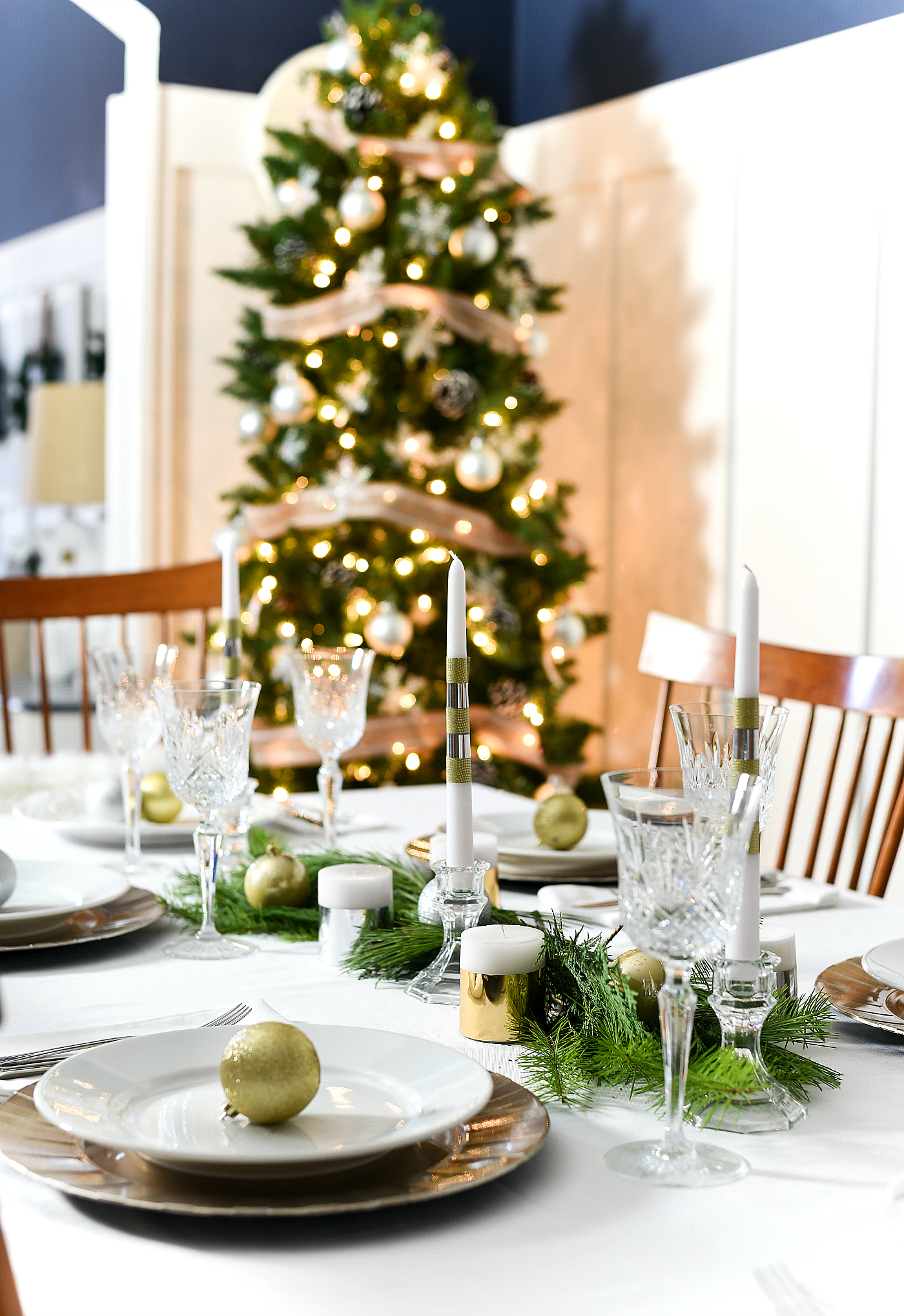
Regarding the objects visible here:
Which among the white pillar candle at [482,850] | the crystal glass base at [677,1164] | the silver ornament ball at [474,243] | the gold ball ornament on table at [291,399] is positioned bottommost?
the crystal glass base at [677,1164]

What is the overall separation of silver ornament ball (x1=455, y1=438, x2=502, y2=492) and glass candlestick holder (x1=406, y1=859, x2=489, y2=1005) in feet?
8.24

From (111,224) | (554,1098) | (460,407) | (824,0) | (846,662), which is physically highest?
(824,0)

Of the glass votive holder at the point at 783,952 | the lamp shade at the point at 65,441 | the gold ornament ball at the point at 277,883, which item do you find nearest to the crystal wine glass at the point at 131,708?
the gold ornament ball at the point at 277,883

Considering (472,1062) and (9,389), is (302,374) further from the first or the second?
(472,1062)

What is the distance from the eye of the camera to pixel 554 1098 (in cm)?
78

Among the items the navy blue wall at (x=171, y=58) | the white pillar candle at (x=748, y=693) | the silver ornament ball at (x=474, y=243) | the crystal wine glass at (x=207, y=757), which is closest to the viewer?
the white pillar candle at (x=748, y=693)

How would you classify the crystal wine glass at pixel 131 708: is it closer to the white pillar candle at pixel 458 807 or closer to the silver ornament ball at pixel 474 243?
the white pillar candle at pixel 458 807

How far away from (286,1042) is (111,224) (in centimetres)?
355

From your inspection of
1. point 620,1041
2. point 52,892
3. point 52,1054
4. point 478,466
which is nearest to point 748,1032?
point 620,1041

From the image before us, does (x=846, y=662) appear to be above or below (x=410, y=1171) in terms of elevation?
above

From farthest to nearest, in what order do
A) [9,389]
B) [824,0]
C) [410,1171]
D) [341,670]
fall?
[9,389]
[824,0]
[341,670]
[410,1171]

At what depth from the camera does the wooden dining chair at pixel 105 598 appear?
2248 millimetres

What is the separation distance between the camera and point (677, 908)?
26.5 inches

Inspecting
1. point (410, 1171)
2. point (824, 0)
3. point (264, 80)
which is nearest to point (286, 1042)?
point (410, 1171)
